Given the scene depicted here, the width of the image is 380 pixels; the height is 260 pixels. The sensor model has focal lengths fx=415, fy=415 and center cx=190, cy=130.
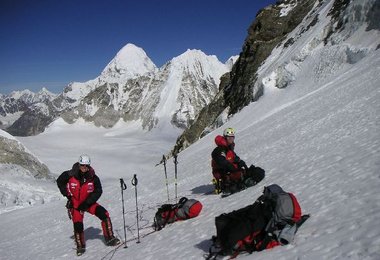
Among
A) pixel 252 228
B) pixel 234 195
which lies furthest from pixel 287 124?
pixel 252 228

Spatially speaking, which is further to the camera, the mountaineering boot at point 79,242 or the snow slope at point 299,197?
the mountaineering boot at point 79,242

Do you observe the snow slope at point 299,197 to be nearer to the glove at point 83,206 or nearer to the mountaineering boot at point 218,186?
the mountaineering boot at point 218,186

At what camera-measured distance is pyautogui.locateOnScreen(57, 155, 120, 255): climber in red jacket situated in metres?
11.7

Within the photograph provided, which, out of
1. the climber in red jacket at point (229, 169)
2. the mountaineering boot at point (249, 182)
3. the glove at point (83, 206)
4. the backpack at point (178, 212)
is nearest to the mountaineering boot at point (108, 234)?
the glove at point (83, 206)

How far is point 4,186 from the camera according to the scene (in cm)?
2973

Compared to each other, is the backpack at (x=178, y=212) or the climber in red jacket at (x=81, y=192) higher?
the climber in red jacket at (x=81, y=192)

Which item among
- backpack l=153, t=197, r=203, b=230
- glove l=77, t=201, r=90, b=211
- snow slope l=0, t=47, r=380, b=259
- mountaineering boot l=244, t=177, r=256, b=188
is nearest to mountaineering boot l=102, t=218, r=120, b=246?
snow slope l=0, t=47, r=380, b=259

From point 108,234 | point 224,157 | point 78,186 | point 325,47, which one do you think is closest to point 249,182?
point 224,157

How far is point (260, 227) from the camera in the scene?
25.4 ft

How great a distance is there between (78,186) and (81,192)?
0.67 feet

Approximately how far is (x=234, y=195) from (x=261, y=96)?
107ft

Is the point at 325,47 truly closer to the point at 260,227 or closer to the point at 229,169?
the point at 229,169

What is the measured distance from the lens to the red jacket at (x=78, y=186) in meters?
11.7

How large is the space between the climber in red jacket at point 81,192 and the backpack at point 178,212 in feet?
4.40
